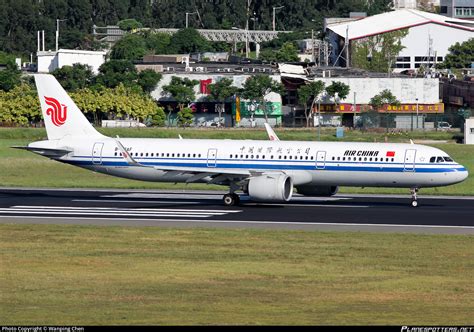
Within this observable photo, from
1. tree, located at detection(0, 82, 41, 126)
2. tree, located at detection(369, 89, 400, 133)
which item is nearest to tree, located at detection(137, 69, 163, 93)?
tree, located at detection(0, 82, 41, 126)

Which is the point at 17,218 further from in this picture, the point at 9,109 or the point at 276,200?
the point at 9,109

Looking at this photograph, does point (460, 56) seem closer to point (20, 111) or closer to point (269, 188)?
point (20, 111)

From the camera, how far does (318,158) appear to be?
5775 centimetres

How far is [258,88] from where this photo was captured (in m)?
147

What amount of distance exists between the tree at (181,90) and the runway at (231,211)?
82.3 m

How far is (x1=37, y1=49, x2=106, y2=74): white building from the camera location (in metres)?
170

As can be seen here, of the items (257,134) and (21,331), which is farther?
(257,134)

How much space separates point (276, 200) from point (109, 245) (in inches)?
552

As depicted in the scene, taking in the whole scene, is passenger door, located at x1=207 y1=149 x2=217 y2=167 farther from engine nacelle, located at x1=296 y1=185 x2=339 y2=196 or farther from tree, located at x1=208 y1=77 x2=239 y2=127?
tree, located at x1=208 y1=77 x2=239 y2=127

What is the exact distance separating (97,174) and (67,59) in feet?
306

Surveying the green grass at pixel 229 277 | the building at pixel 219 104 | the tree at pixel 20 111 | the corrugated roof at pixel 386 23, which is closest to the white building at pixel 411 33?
the corrugated roof at pixel 386 23

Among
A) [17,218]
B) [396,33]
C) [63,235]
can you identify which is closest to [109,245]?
[63,235]

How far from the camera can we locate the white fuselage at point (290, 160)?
188 ft

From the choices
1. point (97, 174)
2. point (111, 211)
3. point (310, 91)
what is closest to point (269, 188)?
point (111, 211)
